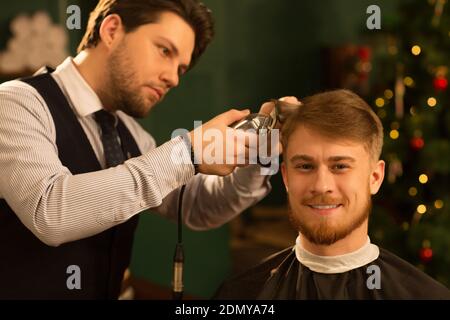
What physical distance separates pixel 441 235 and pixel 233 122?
183cm

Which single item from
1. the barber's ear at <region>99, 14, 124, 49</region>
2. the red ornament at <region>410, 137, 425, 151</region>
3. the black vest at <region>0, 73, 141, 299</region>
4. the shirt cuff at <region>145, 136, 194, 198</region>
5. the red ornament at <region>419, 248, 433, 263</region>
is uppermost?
the barber's ear at <region>99, 14, 124, 49</region>

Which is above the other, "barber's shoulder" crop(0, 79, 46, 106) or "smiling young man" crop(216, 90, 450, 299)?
"barber's shoulder" crop(0, 79, 46, 106)

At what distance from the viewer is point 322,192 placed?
1.33 m

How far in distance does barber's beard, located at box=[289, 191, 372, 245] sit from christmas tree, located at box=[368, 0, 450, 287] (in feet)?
5.05

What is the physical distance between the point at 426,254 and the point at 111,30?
199cm

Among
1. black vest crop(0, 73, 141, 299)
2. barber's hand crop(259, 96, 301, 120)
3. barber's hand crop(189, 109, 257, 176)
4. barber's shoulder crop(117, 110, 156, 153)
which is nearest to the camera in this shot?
barber's hand crop(189, 109, 257, 176)

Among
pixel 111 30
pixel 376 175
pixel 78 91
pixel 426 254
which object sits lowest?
pixel 426 254

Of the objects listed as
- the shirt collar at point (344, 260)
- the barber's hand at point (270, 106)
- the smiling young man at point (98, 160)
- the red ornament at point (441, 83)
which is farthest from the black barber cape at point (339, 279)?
the red ornament at point (441, 83)

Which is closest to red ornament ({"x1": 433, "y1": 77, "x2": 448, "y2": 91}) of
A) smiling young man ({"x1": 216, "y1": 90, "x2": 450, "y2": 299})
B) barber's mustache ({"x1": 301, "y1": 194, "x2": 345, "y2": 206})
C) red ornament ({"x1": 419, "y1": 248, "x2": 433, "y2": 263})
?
red ornament ({"x1": 419, "y1": 248, "x2": 433, "y2": 263})

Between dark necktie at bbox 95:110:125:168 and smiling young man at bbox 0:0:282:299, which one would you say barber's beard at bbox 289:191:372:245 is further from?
dark necktie at bbox 95:110:125:168

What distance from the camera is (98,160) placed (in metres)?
1.60

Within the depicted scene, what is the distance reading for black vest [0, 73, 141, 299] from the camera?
1519 mm
